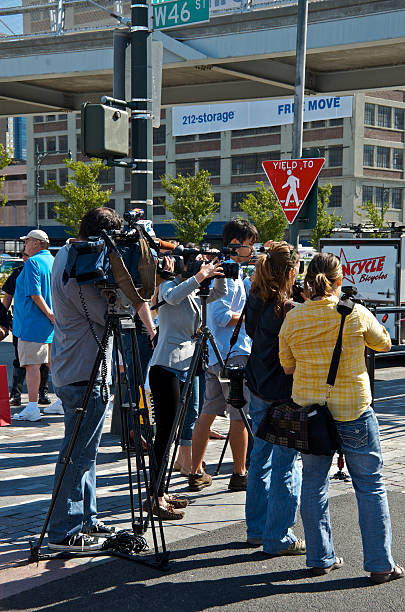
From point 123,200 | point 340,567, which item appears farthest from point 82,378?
point 123,200

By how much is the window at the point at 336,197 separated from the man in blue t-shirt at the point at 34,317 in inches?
2219

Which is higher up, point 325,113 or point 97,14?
point 325,113

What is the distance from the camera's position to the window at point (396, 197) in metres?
66.6

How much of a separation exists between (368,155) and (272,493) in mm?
63044

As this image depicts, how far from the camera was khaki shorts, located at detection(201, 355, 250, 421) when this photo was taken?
20.7 feet

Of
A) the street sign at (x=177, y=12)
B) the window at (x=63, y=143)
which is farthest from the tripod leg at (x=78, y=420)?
the window at (x=63, y=143)

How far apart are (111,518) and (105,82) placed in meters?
12.8

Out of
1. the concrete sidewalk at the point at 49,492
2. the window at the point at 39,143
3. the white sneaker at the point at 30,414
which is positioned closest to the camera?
the concrete sidewalk at the point at 49,492

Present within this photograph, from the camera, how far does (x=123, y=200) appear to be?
7444cm

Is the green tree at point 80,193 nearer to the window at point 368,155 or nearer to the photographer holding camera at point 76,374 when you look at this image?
the window at point 368,155

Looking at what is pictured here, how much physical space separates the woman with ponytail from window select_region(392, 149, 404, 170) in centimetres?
6497

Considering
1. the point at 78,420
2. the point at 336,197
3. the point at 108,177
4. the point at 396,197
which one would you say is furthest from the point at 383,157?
the point at 78,420

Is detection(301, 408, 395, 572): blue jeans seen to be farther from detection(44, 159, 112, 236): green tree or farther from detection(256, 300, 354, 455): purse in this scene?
detection(44, 159, 112, 236): green tree

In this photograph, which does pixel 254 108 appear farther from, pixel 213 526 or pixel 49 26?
pixel 213 526
